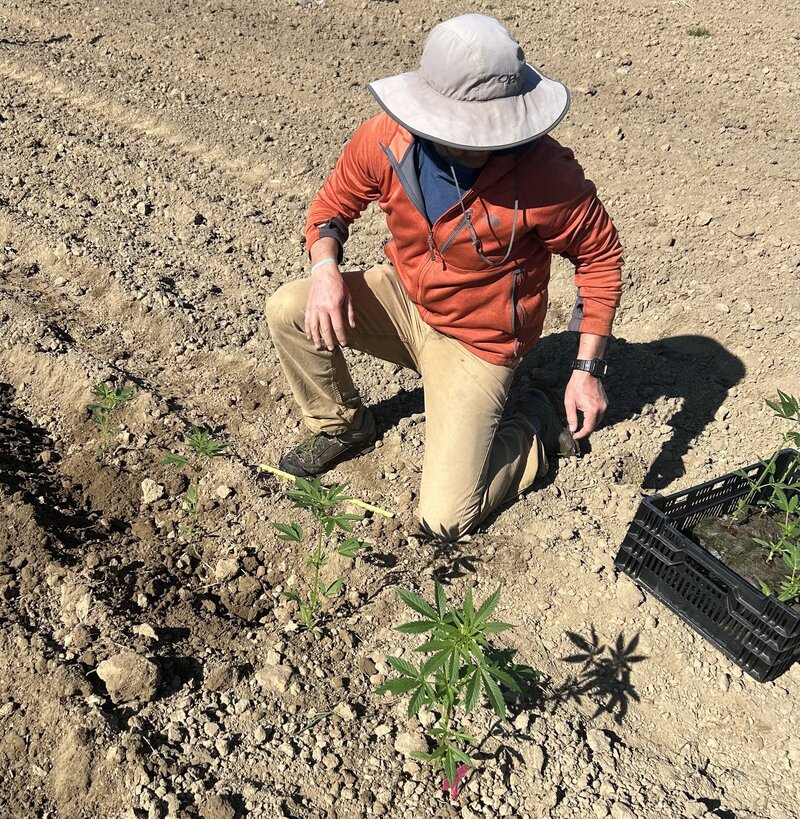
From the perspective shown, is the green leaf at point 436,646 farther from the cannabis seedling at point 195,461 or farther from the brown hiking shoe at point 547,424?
the brown hiking shoe at point 547,424

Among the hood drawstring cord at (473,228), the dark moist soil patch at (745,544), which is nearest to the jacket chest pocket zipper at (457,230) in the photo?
the hood drawstring cord at (473,228)

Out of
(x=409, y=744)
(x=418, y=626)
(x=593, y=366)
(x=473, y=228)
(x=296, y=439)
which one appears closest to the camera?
(x=418, y=626)

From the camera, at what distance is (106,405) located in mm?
3293

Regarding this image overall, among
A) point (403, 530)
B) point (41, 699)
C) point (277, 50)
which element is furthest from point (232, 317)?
point (277, 50)

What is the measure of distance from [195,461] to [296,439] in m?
0.48

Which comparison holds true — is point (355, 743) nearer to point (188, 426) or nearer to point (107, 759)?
point (107, 759)

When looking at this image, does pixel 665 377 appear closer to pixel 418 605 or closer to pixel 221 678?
pixel 418 605

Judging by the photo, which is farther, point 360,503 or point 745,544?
point 360,503

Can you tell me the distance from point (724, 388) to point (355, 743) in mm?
2459

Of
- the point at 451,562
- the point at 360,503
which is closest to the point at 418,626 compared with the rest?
the point at 451,562

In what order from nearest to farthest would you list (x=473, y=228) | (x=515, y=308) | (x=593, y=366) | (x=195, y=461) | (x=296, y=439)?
(x=473, y=228) → (x=593, y=366) → (x=515, y=308) → (x=195, y=461) → (x=296, y=439)

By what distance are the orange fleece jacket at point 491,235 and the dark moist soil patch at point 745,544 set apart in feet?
2.84

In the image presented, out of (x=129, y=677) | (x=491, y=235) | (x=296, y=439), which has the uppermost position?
(x=491, y=235)

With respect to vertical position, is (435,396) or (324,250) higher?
(324,250)
